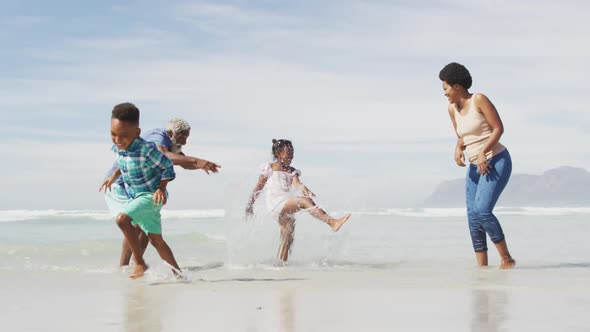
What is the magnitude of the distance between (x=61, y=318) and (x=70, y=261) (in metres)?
4.52

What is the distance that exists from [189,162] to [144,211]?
1.89ft

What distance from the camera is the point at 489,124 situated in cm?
712

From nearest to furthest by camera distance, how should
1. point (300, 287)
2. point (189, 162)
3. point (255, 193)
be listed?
1. point (300, 287)
2. point (189, 162)
3. point (255, 193)

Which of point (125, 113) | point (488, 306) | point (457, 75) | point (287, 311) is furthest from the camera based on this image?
point (457, 75)

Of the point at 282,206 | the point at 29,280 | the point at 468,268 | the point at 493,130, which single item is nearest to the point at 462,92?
the point at 493,130

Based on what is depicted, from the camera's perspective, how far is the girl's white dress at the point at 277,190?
823 centimetres

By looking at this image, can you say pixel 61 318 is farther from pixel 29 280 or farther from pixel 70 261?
pixel 70 261

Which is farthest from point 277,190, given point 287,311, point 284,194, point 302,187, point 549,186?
point 549,186

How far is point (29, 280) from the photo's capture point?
6.48 metres

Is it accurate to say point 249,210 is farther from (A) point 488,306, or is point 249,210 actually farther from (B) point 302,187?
(A) point 488,306

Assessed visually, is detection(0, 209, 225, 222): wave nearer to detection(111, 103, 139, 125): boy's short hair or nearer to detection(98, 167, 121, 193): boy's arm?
detection(98, 167, 121, 193): boy's arm

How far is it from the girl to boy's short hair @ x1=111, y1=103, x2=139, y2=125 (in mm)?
2681

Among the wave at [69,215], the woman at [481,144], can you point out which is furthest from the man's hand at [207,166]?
the wave at [69,215]

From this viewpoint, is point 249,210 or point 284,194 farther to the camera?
point 249,210
